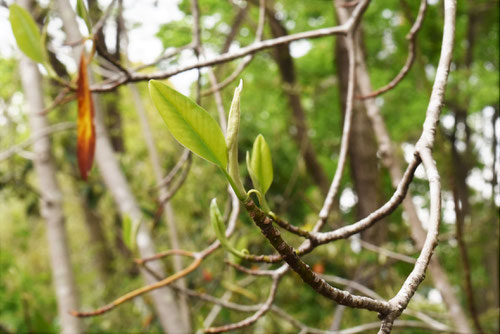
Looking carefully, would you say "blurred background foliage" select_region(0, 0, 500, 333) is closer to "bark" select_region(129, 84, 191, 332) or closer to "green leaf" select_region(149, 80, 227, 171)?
"bark" select_region(129, 84, 191, 332)

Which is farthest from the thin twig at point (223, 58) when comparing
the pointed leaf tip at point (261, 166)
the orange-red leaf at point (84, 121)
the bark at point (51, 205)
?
the bark at point (51, 205)

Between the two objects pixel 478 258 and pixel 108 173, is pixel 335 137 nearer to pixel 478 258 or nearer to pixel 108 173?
pixel 478 258

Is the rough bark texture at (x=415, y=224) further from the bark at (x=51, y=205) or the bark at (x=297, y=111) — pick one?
the bark at (x=297, y=111)

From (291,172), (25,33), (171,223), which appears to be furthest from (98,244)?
(25,33)

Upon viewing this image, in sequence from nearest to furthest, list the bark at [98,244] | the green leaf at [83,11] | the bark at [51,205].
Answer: the green leaf at [83,11], the bark at [51,205], the bark at [98,244]

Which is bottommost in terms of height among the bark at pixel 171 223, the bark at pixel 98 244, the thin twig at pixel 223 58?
the bark at pixel 98 244

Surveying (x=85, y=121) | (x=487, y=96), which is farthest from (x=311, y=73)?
(x=85, y=121)

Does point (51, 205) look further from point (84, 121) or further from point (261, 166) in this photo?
point (261, 166)
